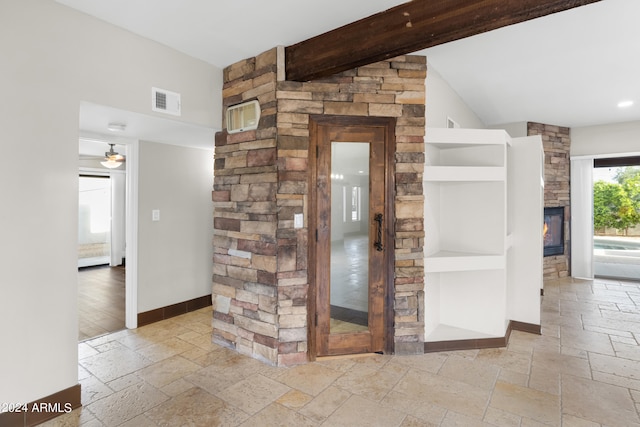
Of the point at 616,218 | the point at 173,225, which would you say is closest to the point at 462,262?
the point at 173,225

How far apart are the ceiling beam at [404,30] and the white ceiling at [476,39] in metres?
0.09

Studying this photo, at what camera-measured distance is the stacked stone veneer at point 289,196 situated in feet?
8.88

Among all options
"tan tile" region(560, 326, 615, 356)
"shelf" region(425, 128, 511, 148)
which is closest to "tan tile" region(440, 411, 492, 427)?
"tan tile" region(560, 326, 615, 356)

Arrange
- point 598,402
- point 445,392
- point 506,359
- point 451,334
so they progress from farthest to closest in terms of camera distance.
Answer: point 451,334, point 506,359, point 445,392, point 598,402

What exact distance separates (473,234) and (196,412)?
9.15 feet

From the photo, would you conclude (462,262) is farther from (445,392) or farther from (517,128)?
(517,128)

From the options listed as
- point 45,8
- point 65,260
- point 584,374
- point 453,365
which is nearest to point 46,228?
point 65,260

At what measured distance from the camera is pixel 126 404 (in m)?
2.23

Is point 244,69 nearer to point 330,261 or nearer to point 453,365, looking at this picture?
point 330,261

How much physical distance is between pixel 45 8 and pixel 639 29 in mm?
4294

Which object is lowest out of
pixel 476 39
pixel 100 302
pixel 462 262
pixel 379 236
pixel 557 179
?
pixel 100 302

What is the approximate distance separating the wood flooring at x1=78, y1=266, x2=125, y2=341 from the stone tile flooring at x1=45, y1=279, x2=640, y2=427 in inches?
12.1

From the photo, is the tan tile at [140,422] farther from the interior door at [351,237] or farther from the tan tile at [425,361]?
the tan tile at [425,361]

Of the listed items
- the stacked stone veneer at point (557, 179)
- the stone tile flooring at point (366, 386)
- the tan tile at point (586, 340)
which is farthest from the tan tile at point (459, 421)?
the stacked stone veneer at point (557, 179)
